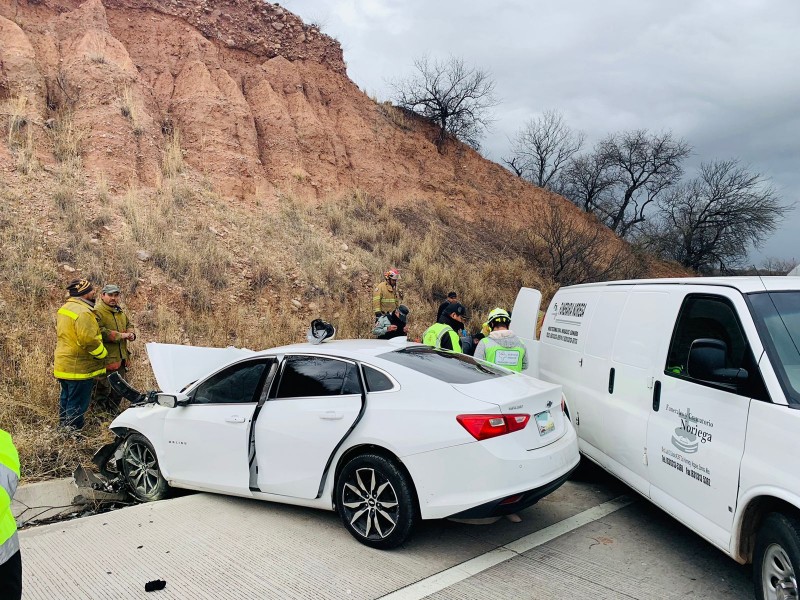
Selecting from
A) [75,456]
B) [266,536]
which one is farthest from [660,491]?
[75,456]

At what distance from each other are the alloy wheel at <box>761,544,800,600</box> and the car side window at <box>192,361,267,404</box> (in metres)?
3.80

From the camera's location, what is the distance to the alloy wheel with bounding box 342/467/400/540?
4023mm

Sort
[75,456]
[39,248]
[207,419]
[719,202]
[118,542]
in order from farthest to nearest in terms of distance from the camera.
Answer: [719,202] → [39,248] → [75,456] → [207,419] → [118,542]

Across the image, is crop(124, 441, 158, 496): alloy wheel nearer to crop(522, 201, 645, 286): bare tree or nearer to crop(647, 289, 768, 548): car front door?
crop(647, 289, 768, 548): car front door

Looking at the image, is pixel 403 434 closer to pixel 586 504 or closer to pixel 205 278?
pixel 586 504

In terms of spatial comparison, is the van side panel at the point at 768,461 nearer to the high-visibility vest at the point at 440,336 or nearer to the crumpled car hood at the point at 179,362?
the high-visibility vest at the point at 440,336

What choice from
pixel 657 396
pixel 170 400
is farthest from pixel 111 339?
pixel 657 396

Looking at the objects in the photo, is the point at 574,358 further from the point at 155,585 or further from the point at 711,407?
the point at 155,585

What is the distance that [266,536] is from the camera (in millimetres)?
4383

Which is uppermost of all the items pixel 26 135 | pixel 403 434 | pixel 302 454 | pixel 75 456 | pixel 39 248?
pixel 26 135

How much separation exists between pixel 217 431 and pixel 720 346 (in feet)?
13.1

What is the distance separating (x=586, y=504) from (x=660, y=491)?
1.17 meters

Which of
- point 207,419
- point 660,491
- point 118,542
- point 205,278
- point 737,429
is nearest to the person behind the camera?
point 737,429

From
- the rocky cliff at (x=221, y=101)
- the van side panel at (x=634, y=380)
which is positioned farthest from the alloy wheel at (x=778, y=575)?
the rocky cliff at (x=221, y=101)
